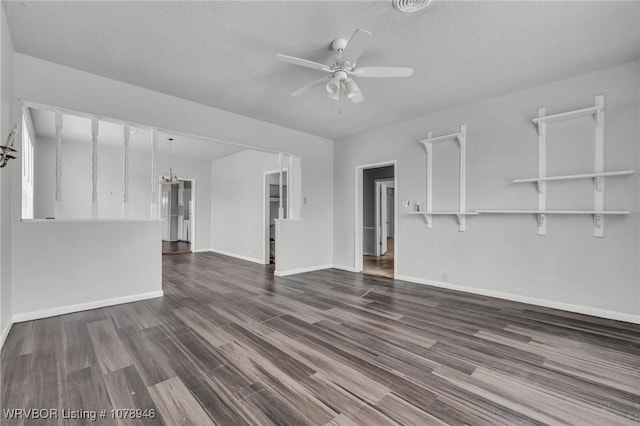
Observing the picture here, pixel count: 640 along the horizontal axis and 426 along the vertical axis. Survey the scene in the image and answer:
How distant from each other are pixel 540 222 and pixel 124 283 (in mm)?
5464

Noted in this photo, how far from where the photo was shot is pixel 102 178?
7203 millimetres

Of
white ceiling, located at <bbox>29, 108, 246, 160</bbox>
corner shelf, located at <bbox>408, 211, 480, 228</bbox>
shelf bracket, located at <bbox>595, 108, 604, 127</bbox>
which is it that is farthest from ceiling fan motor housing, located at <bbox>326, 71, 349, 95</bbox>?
shelf bracket, located at <bbox>595, 108, 604, 127</bbox>

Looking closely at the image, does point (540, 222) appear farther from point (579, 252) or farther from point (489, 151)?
point (489, 151)

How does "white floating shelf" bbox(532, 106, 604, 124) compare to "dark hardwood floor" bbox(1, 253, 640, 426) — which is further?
"white floating shelf" bbox(532, 106, 604, 124)

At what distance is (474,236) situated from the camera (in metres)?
4.23

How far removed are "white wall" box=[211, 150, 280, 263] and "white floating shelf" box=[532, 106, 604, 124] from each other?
4659mm

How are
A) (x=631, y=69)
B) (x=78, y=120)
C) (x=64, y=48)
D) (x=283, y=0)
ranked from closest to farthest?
(x=283, y=0) → (x=64, y=48) → (x=631, y=69) → (x=78, y=120)

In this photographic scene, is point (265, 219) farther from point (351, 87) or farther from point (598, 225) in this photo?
point (598, 225)

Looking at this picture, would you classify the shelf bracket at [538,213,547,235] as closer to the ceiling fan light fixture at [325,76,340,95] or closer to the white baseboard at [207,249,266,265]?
the ceiling fan light fixture at [325,76,340,95]

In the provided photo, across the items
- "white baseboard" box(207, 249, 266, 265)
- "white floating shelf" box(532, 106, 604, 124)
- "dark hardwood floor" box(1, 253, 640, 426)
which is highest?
"white floating shelf" box(532, 106, 604, 124)

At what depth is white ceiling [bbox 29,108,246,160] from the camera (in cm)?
537

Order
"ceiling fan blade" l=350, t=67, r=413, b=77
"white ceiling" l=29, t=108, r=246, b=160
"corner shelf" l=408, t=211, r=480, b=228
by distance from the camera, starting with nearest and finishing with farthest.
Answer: "ceiling fan blade" l=350, t=67, r=413, b=77 < "corner shelf" l=408, t=211, r=480, b=228 < "white ceiling" l=29, t=108, r=246, b=160

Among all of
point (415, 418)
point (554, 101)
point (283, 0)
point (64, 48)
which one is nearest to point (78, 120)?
point (64, 48)

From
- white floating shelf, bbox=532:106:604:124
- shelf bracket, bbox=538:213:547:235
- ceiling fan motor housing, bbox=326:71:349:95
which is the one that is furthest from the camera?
shelf bracket, bbox=538:213:547:235
